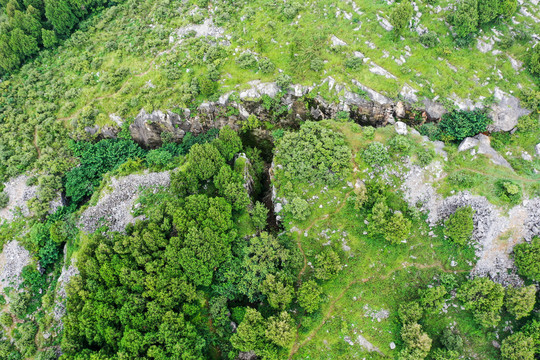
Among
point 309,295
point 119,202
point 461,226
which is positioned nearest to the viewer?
point 309,295

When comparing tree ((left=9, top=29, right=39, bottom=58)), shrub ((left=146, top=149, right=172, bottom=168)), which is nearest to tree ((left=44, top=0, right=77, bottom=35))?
tree ((left=9, top=29, right=39, bottom=58))

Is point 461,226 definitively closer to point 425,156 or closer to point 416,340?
point 425,156

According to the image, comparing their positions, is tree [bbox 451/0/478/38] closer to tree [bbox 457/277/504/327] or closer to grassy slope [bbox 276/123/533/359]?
grassy slope [bbox 276/123/533/359]

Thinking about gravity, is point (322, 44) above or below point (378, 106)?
above

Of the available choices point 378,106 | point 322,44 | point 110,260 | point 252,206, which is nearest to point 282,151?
point 252,206

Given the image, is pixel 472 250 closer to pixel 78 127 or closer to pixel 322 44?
pixel 322 44

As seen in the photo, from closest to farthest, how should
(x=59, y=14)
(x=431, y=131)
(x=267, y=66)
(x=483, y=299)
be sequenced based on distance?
1. (x=483, y=299)
2. (x=431, y=131)
3. (x=267, y=66)
4. (x=59, y=14)

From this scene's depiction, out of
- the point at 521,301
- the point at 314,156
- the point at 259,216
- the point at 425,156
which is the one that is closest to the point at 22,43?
A: the point at 259,216

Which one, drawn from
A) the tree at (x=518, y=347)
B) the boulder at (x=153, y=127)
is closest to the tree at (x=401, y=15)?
the boulder at (x=153, y=127)
